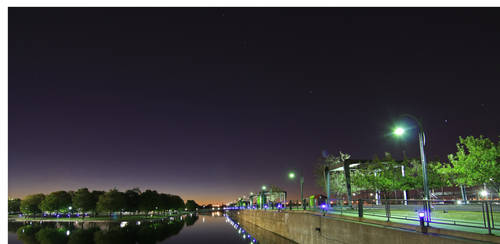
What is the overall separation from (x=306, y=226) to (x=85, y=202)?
98.3m

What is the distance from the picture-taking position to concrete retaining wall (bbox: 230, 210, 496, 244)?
1441cm

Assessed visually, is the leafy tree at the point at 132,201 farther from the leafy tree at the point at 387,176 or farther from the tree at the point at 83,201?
the leafy tree at the point at 387,176

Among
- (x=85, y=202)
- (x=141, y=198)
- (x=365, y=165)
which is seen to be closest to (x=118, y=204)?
(x=85, y=202)

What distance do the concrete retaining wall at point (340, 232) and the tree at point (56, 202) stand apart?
9553 centimetres

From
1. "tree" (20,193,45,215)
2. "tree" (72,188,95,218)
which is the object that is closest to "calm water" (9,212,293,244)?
Answer: "tree" (72,188,95,218)

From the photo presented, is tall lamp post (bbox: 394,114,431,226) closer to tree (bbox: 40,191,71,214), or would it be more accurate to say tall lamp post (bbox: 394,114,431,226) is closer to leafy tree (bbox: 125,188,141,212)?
leafy tree (bbox: 125,188,141,212)

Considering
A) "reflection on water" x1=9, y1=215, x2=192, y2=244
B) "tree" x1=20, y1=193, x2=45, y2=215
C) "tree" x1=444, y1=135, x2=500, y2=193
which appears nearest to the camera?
"tree" x1=444, y1=135, x2=500, y2=193

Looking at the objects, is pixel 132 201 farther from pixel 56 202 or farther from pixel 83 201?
pixel 56 202

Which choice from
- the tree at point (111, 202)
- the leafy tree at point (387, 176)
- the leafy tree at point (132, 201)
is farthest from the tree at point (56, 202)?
the leafy tree at point (387, 176)

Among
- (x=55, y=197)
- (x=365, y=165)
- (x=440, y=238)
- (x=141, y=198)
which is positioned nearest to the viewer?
(x=440, y=238)

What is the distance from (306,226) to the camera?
31.5m

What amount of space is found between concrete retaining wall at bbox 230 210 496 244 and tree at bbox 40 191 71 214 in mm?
95525

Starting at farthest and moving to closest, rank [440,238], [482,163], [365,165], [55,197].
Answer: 1. [55,197]
2. [365,165]
3. [482,163]
4. [440,238]
